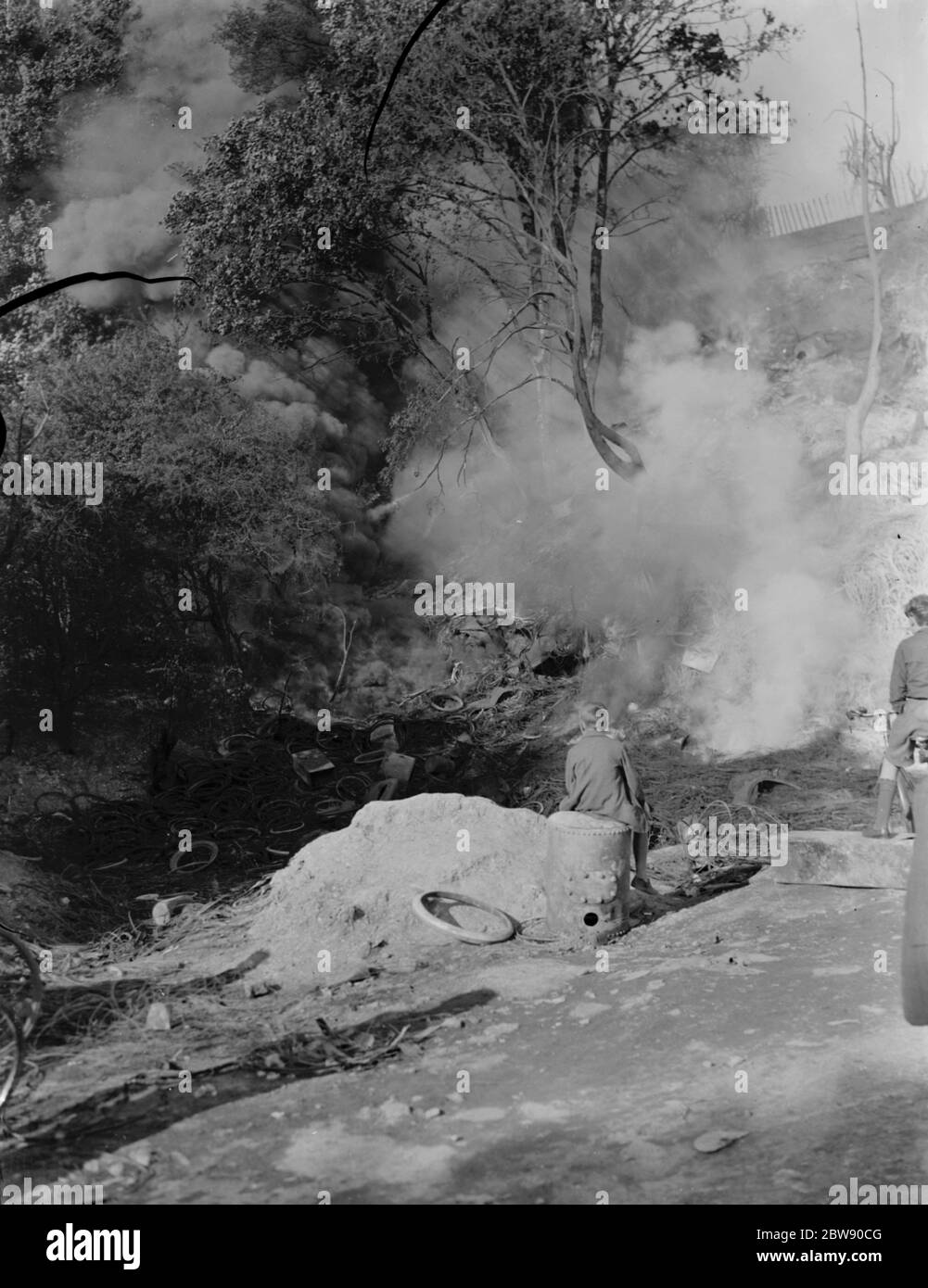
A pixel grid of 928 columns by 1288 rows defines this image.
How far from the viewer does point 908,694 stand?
28.1ft

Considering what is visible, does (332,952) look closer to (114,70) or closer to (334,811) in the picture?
(334,811)

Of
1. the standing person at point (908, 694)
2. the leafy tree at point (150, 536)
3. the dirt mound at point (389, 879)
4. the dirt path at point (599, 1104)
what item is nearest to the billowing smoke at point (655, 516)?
the leafy tree at point (150, 536)

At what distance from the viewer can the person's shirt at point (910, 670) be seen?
27.5ft

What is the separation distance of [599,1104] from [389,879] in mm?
2685

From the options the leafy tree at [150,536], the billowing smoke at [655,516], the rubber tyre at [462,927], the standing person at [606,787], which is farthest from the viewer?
the billowing smoke at [655,516]

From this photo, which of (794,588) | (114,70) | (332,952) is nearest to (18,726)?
(332,952)

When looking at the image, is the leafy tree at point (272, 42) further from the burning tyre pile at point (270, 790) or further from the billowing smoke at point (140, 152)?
the burning tyre pile at point (270, 790)

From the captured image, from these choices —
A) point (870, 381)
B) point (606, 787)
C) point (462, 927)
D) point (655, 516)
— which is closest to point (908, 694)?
point (606, 787)

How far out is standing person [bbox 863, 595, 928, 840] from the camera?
8.41m

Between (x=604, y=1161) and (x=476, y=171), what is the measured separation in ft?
24.9

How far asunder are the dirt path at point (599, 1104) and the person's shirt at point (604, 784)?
1.12 meters

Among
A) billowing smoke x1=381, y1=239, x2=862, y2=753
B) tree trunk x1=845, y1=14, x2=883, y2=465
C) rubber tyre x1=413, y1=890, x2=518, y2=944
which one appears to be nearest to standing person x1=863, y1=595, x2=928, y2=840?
billowing smoke x1=381, y1=239, x2=862, y2=753

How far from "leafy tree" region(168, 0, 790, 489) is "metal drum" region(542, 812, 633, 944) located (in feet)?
12.3

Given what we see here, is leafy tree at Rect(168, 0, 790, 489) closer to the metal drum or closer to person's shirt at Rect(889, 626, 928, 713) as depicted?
person's shirt at Rect(889, 626, 928, 713)
